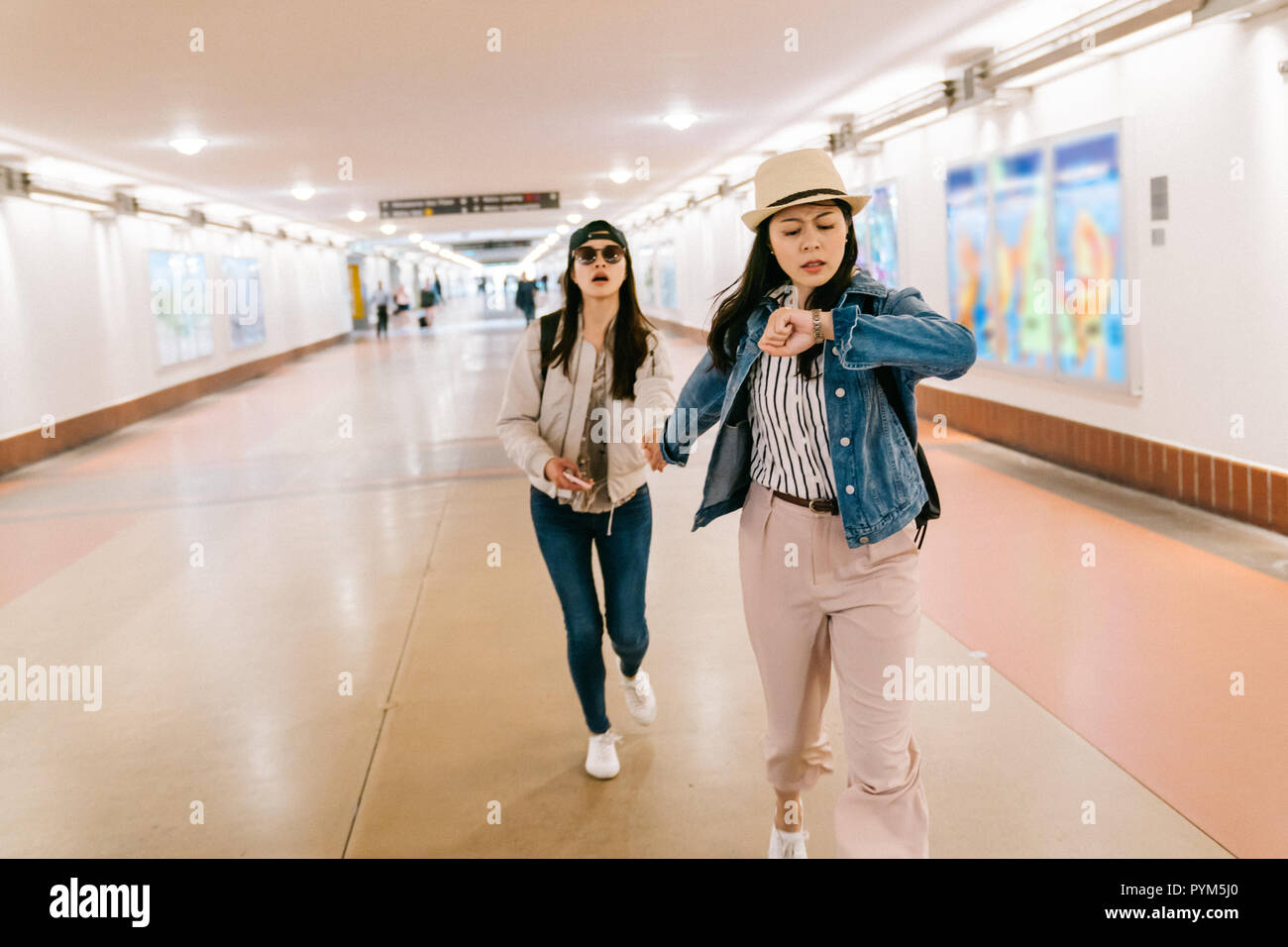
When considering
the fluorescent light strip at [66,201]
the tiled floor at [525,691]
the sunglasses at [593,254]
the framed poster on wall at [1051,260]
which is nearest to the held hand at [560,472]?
the sunglasses at [593,254]

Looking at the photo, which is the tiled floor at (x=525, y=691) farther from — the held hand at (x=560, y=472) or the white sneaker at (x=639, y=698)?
the held hand at (x=560, y=472)

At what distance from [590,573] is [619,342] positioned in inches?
27.2

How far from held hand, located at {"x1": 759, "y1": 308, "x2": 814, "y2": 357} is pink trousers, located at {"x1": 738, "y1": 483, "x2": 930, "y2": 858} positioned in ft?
1.27

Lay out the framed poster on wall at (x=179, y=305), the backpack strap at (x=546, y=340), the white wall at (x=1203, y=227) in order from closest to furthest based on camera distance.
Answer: the backpack strap at (x=546, y=340) < the white wall at (x=1203, y=227) < the framed poster on wall at (x=179, y=305)

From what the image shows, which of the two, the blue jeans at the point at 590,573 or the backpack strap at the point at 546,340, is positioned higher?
the backpack strap at the point at 546,340

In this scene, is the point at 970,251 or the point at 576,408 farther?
the point at 970,251

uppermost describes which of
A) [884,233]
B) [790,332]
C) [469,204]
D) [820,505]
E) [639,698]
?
[469,204]

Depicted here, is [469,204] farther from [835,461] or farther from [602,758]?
[835,461]

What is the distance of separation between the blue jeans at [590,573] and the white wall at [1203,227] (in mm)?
4062

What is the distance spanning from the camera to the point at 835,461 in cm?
227

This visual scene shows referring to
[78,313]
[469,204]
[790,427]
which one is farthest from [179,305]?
[790,427]

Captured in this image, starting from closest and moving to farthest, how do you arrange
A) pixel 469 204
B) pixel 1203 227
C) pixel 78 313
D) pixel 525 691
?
1. pixel 525 691
2. pixel 1203 227
3. pixel 78 313
4. pixel 469 204

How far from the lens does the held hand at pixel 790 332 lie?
2139 mm

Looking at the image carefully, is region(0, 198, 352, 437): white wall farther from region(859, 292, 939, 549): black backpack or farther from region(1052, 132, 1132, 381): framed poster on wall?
region(859, 292, 939, 549): black backpack
